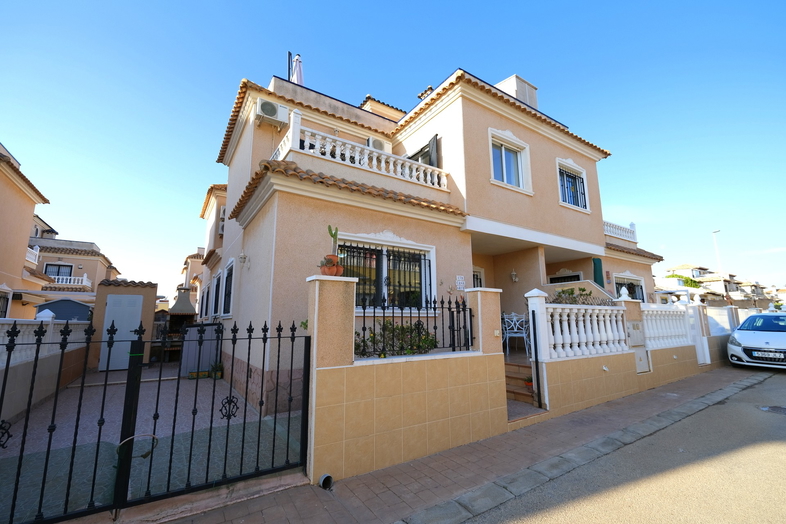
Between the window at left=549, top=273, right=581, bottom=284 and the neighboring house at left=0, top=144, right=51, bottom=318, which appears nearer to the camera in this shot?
the window at left=549, top=273, right=581, bottom=284

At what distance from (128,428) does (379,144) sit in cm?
918

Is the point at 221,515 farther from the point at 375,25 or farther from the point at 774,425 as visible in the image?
the point at 375,25

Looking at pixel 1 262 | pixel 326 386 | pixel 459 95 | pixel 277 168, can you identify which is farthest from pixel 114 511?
pixel 1 262

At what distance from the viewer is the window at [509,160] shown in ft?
30.6

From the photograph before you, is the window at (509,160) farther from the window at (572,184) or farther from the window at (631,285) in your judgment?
the window at (631,285)

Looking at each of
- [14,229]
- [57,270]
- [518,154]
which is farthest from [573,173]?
[57,270]

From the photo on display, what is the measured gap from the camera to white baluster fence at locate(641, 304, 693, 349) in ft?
26.6

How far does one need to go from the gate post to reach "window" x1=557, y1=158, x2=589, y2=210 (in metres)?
11.1

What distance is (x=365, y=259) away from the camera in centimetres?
688

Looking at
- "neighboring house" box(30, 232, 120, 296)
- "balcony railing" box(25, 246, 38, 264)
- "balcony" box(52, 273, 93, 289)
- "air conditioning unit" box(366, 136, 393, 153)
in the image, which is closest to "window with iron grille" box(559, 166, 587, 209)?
"air conditioning unit" box(366, 136, 393, 153)

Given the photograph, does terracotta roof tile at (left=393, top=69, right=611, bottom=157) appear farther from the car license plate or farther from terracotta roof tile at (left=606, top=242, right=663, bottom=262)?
the car license plate

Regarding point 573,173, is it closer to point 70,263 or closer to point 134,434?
point 134,434

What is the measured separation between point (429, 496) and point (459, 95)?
839 cm

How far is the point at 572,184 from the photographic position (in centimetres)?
1131
